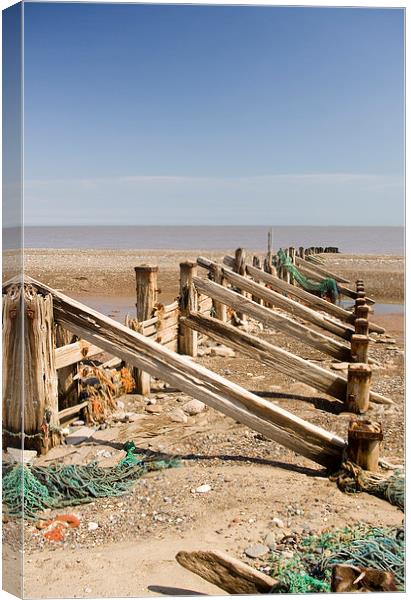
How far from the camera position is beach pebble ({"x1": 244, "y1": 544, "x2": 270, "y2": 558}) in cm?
312

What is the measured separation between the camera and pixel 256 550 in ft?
10.3

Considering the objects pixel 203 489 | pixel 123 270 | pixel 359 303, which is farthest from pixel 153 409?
pixel 123 270

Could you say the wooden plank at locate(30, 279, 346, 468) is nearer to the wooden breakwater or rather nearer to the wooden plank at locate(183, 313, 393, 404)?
the wooden breakwater

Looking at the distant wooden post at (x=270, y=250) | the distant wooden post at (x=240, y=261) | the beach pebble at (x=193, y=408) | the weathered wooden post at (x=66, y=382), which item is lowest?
the beach pebble at (x=193, y=408)

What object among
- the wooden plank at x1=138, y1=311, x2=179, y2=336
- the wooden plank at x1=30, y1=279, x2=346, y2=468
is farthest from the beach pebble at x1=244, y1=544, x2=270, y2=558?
the wooden plank at x1=138, y1=311, x2=179, y2=336

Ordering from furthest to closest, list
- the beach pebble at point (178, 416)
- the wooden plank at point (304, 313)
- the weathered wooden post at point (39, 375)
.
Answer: the wooden plank at point (304, 313)
the beach pebble at point (178, 416)
the weathered wooden post at point (39, 375)

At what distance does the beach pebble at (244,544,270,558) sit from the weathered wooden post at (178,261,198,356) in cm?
438

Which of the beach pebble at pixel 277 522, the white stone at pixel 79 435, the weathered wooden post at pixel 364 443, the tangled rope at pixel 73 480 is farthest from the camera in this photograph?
the white stone at pixel 79 435

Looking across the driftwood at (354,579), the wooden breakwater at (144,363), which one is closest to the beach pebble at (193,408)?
the wooden breakwater at (144,363)

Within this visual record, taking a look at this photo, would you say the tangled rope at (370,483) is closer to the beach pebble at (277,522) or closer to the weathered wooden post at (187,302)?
the beach pebble at (277,522)

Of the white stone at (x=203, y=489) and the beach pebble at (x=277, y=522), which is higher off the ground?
the white stone at (x=203, y=489)

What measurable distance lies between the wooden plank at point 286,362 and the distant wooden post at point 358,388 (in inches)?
2.3

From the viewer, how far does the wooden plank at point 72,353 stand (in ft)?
15.2

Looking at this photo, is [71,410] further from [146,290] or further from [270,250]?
[270,250]
